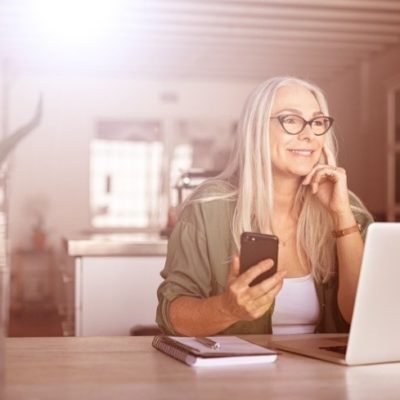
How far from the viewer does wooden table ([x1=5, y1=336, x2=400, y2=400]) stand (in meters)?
1.30

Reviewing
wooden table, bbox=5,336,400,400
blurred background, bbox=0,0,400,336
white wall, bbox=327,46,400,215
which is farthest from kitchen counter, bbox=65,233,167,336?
white wall, bbox=327,46,400,215

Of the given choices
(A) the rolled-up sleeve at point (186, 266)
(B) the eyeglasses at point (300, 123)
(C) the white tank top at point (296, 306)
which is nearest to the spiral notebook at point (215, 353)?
(A) the rolled-up sleeve at point (186, 266)

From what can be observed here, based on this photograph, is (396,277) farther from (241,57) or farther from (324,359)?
(241,57)

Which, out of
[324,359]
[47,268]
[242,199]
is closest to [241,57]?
[47,268]

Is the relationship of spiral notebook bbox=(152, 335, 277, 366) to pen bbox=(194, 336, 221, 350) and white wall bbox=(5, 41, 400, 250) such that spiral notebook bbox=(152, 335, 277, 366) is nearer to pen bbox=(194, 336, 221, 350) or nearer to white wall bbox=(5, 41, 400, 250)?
pen bbox=(194, 336, 221, 350)

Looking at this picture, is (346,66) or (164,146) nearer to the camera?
(346,66)

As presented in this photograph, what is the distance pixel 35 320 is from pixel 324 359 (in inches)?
292

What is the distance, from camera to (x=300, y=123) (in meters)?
2.26

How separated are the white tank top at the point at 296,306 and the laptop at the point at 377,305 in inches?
22.6

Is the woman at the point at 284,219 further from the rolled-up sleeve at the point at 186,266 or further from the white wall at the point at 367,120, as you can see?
the white wall at the point at 367,120

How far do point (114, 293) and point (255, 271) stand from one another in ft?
7.06

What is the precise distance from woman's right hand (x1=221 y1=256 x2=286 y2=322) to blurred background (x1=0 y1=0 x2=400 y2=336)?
17.7 ft

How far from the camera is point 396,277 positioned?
150 cm

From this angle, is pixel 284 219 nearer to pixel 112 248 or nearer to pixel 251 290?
pixel 251 290
